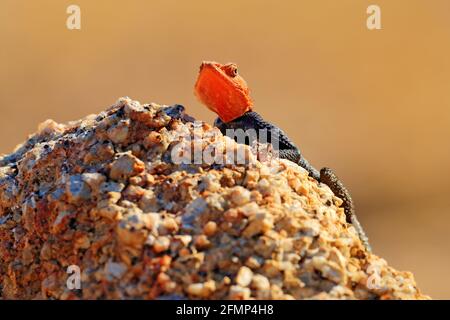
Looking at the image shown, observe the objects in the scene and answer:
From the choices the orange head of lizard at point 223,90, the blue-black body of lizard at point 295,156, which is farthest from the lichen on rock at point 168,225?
the orange head of lizard at point 223,90

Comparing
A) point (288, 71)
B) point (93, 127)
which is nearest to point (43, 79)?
point (288, 71)

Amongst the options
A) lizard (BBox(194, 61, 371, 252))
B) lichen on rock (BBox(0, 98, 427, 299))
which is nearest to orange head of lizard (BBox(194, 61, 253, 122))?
lizard (BBox(194, 61, 371, 252))

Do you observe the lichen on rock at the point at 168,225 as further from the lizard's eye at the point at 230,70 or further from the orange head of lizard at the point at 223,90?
the lizard's eye at the point at 230,70

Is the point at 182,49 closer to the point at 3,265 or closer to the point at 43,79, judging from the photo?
the point at 43,79

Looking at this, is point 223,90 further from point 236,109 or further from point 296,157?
point 296,157

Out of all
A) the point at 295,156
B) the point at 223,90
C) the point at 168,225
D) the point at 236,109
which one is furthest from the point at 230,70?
the point at 168,225

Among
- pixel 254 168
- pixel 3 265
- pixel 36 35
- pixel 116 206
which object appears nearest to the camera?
pixel 116 206
